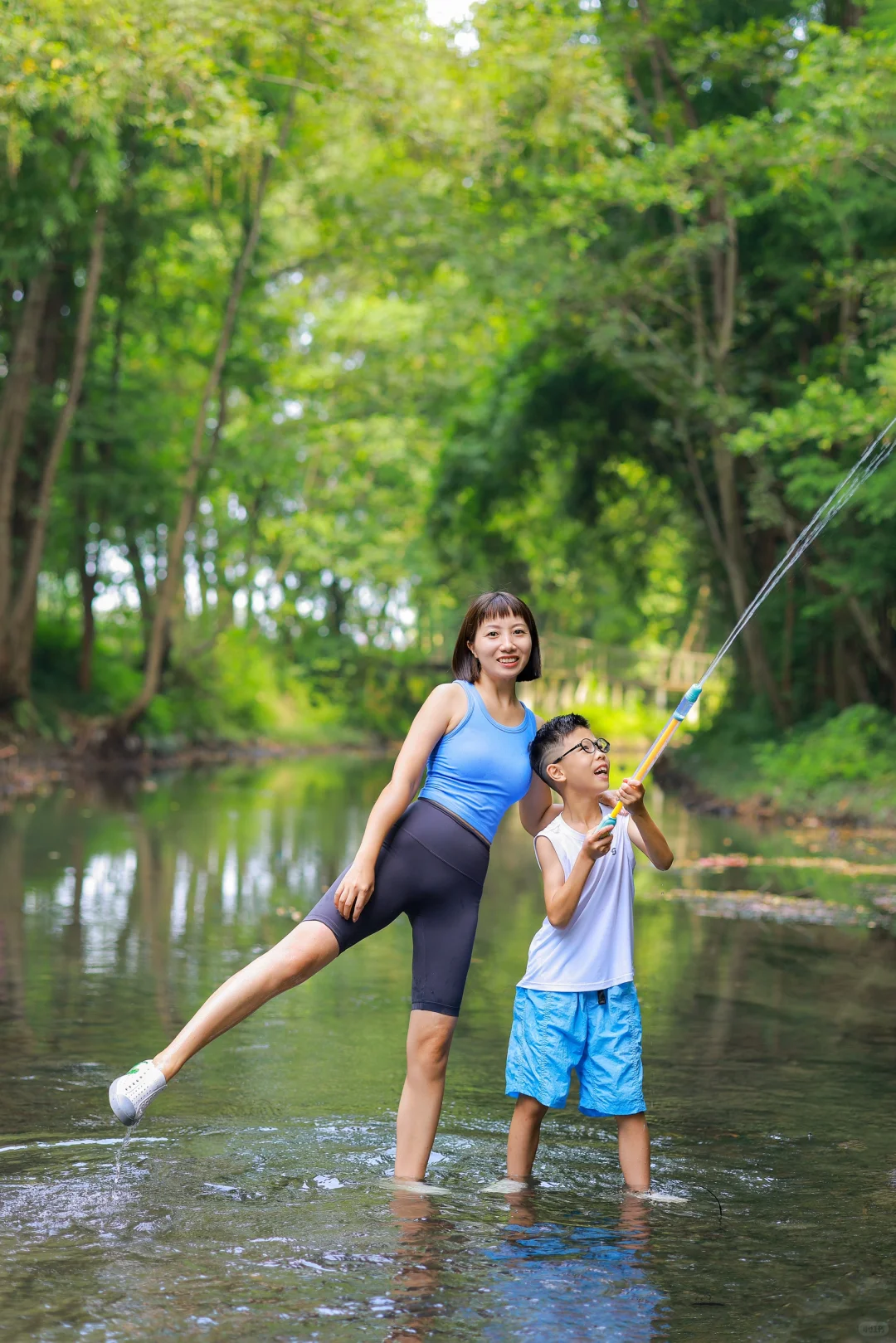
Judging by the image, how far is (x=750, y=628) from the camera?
25.0 metres

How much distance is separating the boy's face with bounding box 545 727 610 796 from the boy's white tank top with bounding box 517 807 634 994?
0.53 feet

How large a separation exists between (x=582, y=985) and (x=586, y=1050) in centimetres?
22

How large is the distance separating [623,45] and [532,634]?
19211 mm

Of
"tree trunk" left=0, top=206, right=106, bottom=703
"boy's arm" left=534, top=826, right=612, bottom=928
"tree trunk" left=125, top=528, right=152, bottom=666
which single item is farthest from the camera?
"tree trunk" left=125, top=528, right=152, bottom=666

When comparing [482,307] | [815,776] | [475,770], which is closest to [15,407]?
[482,307]

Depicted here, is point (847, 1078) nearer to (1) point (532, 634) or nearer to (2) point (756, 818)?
(1) point (532, 634)

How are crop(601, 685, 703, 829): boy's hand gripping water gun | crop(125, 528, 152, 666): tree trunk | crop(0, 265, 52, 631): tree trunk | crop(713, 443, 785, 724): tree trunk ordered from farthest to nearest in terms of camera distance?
crop(125, 528, 152, 666): tree trunk, crop(0, 265, 52, 631): tree trunk, crop(713, 443, 785, 724): tree trunk, crop(601, 685, 703, 829): boy's hand gripping water gun

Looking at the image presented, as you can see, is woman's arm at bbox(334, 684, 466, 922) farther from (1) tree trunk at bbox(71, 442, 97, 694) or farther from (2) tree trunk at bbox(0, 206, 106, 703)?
(1) tree trunk at bbox(71, 442, 97, 694)

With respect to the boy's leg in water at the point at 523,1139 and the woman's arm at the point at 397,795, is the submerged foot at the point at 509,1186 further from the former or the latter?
the woman's arm at the point at 397,795

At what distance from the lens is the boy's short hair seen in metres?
5.01

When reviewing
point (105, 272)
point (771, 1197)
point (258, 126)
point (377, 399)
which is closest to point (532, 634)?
point (771, 1197)

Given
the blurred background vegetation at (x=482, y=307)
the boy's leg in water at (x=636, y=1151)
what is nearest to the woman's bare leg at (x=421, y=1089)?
the boy's leg in water at (x=636, y=1151)

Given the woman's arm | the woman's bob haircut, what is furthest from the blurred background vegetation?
the woman's arm

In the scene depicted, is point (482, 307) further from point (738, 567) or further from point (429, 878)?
point (429, 878)
